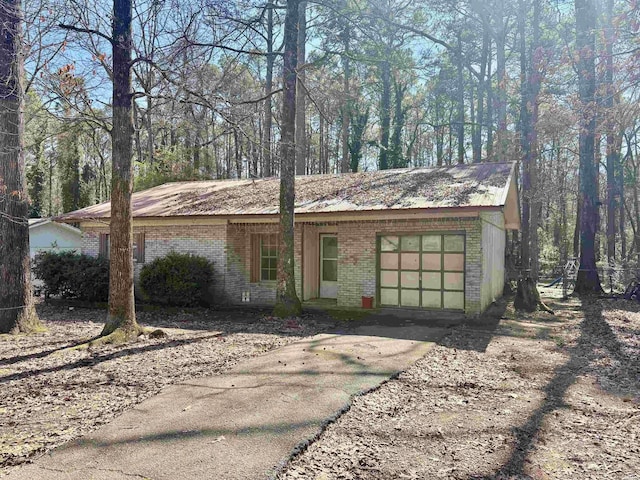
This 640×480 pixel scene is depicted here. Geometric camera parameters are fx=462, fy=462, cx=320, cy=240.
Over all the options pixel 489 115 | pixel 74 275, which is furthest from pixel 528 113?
pixel 74 275

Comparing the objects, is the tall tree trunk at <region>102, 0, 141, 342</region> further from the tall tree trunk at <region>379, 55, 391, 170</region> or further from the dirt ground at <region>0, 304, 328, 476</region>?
the tall tree trunk at <region>379, 55, 391, 170</region>

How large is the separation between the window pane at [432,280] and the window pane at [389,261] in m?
0.77

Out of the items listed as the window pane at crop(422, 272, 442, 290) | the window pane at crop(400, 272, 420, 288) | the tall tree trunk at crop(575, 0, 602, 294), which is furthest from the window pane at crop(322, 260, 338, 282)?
the tall tree trunk at crop(575, 0, 602, 294)

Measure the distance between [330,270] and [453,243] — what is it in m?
3.83

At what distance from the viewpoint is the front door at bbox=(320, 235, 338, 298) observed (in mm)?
13477

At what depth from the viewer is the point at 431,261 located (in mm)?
11609

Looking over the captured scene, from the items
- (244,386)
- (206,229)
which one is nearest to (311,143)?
(206,229)

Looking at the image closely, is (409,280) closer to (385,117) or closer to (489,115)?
(489,115)

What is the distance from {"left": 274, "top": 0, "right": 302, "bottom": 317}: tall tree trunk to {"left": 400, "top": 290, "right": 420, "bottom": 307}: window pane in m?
2.88

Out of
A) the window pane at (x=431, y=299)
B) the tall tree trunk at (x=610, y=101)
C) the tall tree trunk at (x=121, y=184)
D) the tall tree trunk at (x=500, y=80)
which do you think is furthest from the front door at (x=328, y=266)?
the tall tree trunk at (x=500, y=80)

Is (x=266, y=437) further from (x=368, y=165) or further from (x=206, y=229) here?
(x=368, y=165)

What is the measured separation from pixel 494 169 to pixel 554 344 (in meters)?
6.11

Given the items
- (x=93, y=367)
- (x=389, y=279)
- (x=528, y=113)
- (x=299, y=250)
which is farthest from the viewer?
(x=528, y=113)

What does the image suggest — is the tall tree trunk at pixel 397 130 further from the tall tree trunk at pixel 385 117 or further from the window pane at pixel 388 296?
the window pane at pixel 388 296
